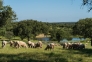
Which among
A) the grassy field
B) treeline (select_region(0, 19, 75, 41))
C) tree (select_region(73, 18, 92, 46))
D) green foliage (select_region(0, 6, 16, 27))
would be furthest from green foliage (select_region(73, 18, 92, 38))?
the grassy field

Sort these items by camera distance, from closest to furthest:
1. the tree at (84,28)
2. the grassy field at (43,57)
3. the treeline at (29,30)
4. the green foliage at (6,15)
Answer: the grassy field at (43,57) < the green foliage at (6,15) < the tree at (84,28) < the treeline at (29,30)

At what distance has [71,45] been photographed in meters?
39.6

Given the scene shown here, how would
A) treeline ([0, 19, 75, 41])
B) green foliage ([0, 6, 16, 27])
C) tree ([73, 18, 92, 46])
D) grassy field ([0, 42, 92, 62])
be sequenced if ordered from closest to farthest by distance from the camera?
grassy field ([0, 42, 92, 62])
green foliage ([0, 6, 16, 27])
tree ([73, 18, 92, 46])
treeline ([0, 19, 75, 41])

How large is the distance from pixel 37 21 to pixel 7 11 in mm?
35017

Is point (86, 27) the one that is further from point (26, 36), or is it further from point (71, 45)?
point (71, 45)

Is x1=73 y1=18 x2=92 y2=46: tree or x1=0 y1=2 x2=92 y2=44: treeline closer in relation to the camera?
x1=0 y1=2 x2=92 y2=44: treeline

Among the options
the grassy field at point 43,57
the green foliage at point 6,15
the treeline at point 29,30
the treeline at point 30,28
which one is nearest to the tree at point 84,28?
the treeline at point 30,28

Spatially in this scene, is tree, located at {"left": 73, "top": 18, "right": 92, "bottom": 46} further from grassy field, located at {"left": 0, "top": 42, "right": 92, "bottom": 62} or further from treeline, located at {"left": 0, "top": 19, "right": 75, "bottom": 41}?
grassy field, located at {"left": 0, "top": 42, "right": 92, "bottom": 62}

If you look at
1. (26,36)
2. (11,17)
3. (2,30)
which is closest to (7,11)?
(11,17)

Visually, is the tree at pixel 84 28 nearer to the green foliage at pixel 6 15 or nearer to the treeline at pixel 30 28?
the treeline at pixel 30 28

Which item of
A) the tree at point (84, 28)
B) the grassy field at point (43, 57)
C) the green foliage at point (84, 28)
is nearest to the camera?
the grassy field at point (43, 57)

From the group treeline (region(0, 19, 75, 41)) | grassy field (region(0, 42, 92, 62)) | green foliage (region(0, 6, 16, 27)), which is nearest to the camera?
grassy field (region(0, 42, 92, 62))

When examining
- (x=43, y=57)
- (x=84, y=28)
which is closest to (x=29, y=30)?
(x=84, y=28)

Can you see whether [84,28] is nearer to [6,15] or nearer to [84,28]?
[84,28]
